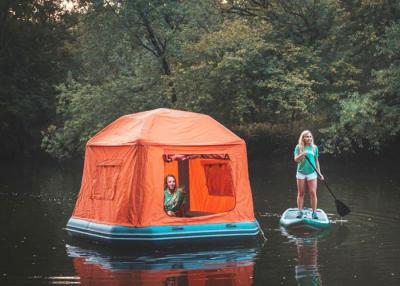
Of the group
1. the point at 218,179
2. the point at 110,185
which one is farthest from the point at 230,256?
the point at 218,179

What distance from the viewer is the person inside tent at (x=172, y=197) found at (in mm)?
13055

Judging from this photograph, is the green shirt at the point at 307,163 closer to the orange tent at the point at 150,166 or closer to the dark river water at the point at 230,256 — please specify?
the dark river water at the point at 230,256

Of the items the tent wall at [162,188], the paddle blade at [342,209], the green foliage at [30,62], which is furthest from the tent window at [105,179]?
the green foliage at [30,62]

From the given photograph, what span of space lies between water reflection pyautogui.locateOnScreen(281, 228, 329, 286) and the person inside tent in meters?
2.19

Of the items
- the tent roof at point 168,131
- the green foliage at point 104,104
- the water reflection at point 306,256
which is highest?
the green foliage at point 104,104

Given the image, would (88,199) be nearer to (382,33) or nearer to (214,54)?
(214,54)

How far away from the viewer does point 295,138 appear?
3588 cm

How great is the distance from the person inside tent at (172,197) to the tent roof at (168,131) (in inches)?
38.7

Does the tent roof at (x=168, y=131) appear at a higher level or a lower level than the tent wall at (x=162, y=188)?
higher

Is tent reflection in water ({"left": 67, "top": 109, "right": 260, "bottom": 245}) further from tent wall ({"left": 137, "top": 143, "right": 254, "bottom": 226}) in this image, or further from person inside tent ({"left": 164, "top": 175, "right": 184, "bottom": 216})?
person inside tent ({"left": 164, "top": 175, "right": 184, "bottom": 216})

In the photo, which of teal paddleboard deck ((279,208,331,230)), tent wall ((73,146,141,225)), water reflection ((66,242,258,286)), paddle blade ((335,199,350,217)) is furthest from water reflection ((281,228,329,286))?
tent wall ((73,146,141,225))

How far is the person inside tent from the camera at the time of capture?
→ 1305 centimetres

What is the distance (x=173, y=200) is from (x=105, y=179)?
136 centimetres

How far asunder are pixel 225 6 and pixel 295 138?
8052 mm
